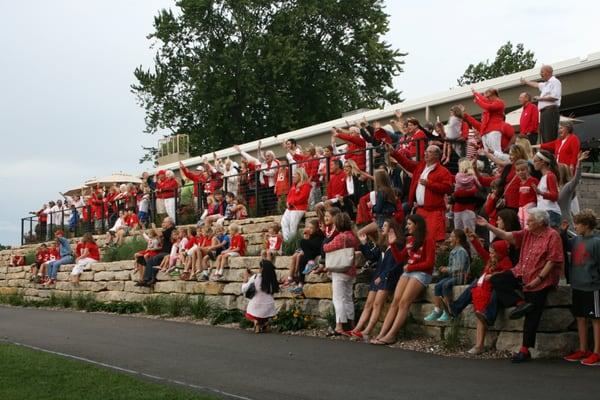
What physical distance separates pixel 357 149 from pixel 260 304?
14.4 feet

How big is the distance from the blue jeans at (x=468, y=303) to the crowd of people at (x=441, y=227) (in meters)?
0.02

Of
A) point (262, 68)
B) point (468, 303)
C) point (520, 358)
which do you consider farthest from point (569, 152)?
point (262, 68)

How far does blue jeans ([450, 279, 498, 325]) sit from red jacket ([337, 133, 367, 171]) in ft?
19.7

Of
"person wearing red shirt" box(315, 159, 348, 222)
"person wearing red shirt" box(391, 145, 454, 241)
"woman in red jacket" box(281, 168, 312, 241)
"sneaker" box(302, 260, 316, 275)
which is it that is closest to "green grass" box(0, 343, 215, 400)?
"sneaker" box(302, 260, 316, 275)

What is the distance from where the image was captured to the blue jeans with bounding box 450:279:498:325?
10.5 m

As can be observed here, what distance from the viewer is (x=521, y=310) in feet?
33.0

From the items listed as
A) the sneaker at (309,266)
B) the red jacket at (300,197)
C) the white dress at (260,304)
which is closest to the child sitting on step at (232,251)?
the red jacket at (300,197)

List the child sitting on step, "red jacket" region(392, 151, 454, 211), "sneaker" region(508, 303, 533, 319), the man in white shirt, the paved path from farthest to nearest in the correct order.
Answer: the child sitting on step → the man in white shirt → "red jacket" region(392, 151, 454, 211) → "sneaker" region(508, 303, 533, 319) → the paved path

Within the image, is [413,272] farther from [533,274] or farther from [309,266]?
[309,266]

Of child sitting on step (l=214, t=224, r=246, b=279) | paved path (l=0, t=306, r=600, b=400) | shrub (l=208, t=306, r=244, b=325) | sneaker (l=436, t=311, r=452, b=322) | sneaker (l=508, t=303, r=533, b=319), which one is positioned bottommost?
paved path (l=0, t=306, r=600, b=400)

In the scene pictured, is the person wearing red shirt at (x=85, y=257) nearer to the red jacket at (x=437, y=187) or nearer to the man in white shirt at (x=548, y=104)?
the red jacket at (x=437, y=187)

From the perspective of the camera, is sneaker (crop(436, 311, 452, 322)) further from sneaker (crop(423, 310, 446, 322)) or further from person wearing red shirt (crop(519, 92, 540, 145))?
person wearing red shirt (crop(519, 92, 540, 145))

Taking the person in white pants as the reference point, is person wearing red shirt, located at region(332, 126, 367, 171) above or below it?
above

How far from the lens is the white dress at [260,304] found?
14.1 m
